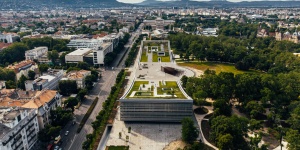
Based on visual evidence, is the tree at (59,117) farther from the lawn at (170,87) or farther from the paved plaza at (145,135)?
the lawn at (170,87)

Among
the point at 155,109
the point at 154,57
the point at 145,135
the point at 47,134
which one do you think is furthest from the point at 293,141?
the point at 154,57

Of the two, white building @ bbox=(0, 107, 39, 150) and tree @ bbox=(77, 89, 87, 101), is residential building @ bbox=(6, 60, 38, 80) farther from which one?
white building @ bbox=(0, 107, 39, 150)

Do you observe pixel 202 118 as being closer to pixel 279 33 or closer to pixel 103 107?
pixel 103 107

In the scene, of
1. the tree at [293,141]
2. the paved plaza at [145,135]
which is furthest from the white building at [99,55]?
the tree at [293,141]

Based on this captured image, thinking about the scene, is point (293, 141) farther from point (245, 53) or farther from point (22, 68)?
Result: point (22, 68)

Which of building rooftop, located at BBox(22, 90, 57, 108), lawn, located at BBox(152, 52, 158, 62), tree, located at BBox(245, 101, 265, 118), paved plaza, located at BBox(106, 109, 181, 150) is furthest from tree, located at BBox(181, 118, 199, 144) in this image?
lawn, located at BBox(152, 52, 158, 62)
